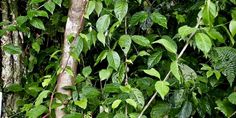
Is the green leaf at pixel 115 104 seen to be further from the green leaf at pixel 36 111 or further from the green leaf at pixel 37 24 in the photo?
the green leaf at pixel 37 24

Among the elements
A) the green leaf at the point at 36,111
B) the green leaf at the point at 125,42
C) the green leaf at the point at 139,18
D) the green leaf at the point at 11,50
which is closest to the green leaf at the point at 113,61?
the green leaf at the point at 125,42

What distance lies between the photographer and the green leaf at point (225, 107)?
41.8 inches

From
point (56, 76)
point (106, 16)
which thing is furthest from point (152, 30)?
point (56, 76)

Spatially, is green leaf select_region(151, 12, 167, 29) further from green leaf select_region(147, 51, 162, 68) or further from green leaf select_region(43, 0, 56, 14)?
green leaf select_region(43, 0, 56, 14)

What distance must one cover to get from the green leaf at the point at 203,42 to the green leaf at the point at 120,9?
239 mm

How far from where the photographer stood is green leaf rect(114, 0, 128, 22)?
43.3 inches

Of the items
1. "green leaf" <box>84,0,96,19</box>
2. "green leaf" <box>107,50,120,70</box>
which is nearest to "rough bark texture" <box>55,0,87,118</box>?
"green leaf" <box>84,0,96,19</box>

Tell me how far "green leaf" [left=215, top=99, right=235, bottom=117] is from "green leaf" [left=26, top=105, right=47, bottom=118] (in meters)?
0.52

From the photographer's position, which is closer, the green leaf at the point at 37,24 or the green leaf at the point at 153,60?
the green leaf at the point at 153,60

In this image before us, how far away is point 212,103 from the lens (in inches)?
44.9

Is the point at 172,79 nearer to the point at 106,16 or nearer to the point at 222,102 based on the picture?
the point at 222,102

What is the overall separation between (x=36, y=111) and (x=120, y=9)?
40cm

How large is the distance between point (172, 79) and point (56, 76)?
0.38m

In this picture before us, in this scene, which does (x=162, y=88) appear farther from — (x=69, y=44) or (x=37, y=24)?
(x=37, y=24)
